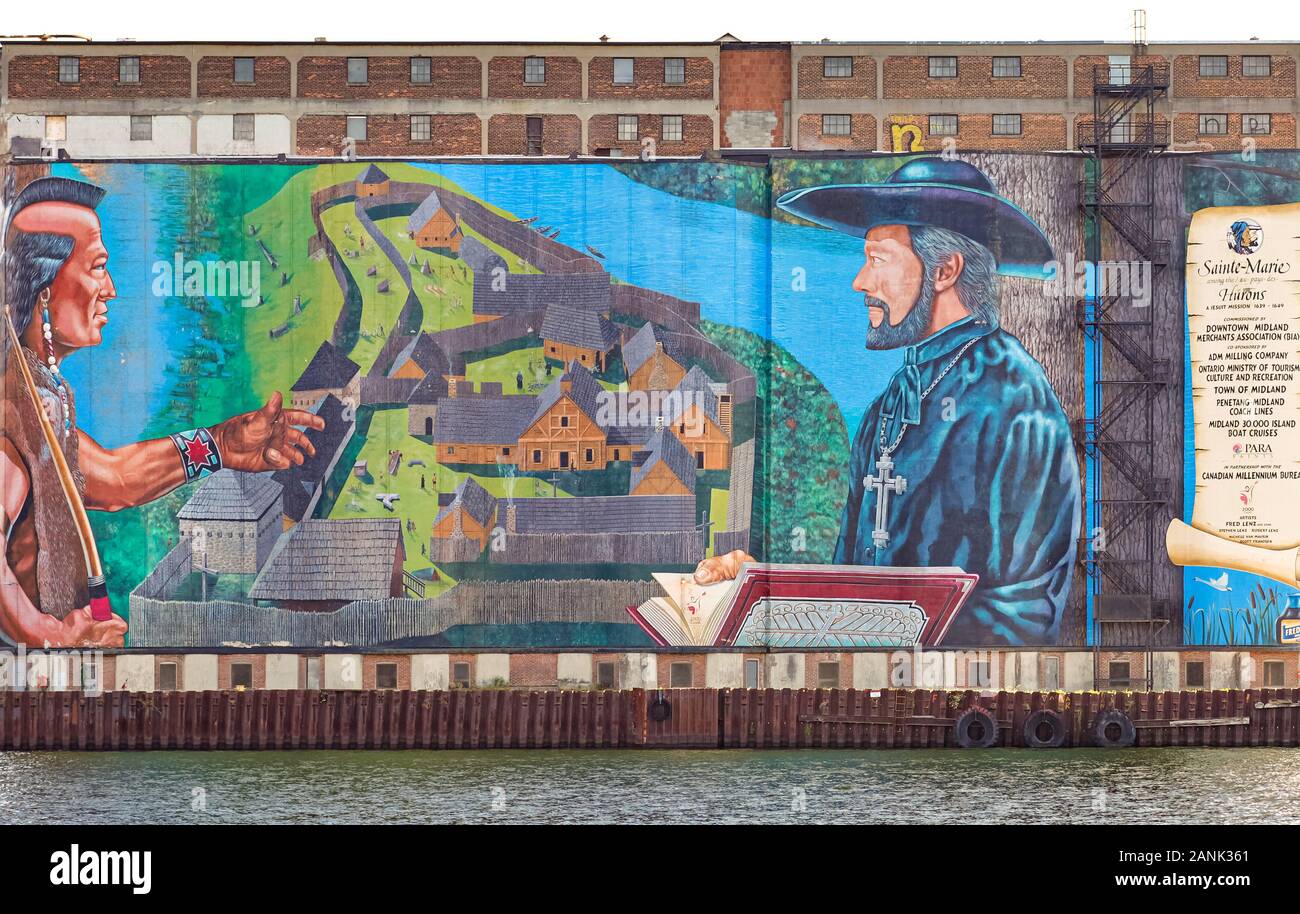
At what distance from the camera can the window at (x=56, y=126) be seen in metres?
117

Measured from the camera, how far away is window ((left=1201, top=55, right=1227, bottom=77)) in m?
122

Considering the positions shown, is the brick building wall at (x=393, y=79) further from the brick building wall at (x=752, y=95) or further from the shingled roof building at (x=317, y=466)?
the shingled roof building at (x=317, y=466)

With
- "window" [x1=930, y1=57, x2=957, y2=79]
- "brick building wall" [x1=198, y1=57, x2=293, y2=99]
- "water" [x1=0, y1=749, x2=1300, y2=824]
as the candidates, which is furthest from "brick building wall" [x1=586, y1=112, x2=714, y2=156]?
"water" [x1=0, y1=749, x2=1300, y2=824]

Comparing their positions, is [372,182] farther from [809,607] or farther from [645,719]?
[809,607]

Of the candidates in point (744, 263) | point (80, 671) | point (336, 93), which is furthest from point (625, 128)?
point (80, 671)

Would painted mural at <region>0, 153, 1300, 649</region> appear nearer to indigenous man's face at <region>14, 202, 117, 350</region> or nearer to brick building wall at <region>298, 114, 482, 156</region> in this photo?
indigenous man's face at <region>14, 202, 117, 350</region>

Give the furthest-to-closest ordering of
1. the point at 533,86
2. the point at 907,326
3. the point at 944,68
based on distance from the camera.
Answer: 1. the point at 944,68
2. the point at 533,86
3. the point at 907,326

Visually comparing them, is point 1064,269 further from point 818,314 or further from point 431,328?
point 431,328

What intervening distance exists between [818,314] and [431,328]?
13831 millimetres

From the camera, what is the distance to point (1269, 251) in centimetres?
7231

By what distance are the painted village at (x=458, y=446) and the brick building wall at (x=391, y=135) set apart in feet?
143

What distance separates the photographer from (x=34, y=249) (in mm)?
73500

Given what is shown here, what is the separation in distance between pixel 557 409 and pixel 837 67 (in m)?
52.5

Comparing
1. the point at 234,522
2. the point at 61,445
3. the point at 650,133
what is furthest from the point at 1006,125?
the point at 61,445
